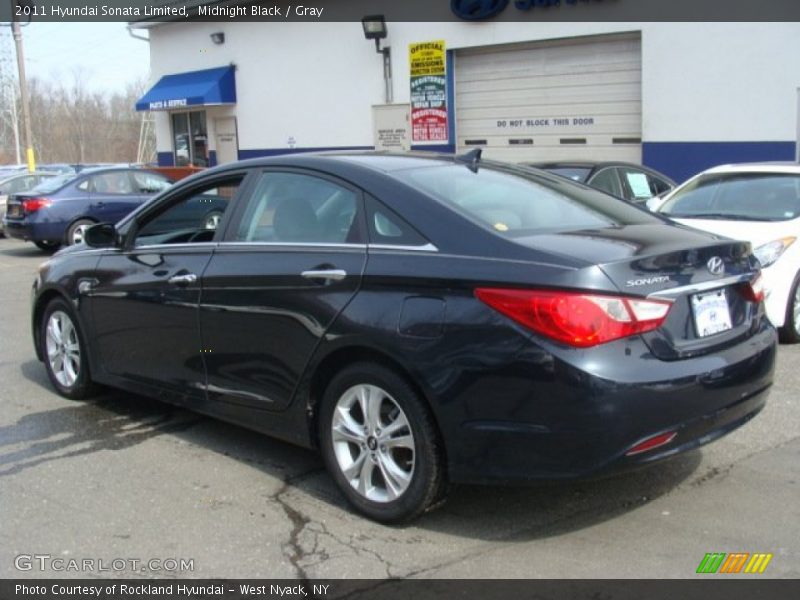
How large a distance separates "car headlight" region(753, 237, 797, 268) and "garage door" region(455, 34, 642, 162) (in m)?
8.77

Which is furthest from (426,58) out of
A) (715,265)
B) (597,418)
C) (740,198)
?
(597,418)

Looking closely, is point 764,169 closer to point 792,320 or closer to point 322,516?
point 792,320

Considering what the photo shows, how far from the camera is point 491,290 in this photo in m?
3.54

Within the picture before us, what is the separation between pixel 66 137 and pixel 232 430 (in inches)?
2569

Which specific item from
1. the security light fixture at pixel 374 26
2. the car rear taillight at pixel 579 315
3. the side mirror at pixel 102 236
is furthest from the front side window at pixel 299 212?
the security light fixture at pixel 374 26

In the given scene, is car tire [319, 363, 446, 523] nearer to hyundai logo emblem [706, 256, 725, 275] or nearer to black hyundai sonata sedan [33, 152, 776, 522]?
black hyundai sonata sedan [33, 152, 776, 522]

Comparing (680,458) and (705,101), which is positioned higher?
(705,101)

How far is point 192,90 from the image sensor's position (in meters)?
23.4

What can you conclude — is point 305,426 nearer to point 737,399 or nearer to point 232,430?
point 232,430

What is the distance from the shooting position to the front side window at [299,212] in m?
4.29

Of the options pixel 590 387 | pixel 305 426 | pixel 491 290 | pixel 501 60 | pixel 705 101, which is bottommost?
pixel 305 426

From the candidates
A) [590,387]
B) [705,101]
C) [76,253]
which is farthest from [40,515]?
[705,101]

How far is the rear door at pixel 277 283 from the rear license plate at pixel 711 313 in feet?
4.89

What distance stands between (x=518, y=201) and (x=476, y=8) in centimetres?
1374
